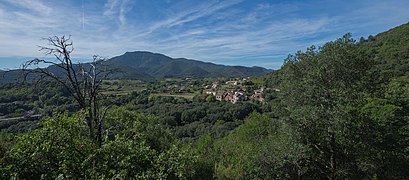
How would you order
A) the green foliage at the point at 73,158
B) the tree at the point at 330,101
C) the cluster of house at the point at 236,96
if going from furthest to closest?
the cluster of house at the point at 236,96
the tree at the point at 330,101
the green foliage at the point at 73,158

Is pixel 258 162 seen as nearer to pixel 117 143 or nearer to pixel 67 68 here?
pixel 117 143

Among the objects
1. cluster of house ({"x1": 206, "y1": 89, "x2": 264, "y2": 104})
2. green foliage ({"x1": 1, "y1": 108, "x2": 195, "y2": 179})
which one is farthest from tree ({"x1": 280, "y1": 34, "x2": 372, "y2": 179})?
cluster of house ({"x1": 206, "y1": 89, "x2": 264, "y2": 104})

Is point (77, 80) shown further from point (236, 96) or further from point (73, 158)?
point (236, 96)

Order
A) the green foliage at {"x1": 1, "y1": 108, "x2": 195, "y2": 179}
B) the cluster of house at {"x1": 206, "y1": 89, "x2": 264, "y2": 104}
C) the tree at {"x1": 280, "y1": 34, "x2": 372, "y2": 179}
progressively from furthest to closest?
the cluster of house at {"x1": 206, "y1": 89, "x2": 264, "y2": 104} < the tree at {"x1": 280, "y1": 34, "x2": 372, "y2": 179} < the green foliage at {"x1": 1, "y1": 108, "x2": 195, "y2": 179}

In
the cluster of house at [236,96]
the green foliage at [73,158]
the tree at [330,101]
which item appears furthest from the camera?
the cluster of house at [236,96]

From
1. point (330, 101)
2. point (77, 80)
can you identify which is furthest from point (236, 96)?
point (77, 80)

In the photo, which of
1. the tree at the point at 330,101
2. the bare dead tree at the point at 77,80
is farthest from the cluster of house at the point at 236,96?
the bare dead tree at the point at 77,80

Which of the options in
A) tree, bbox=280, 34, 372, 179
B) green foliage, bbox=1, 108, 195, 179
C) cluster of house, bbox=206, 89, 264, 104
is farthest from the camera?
cluster of house, bbox=206, 89, 264, 104

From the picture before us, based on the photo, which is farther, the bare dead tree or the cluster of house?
the cluster of house

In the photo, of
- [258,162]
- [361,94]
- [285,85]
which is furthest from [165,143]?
[361,94]

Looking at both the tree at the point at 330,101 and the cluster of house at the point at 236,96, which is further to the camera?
the cluster of house at the point at 236,96

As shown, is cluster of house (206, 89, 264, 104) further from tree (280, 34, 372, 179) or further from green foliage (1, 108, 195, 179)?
green foliage (1, 108, 195, 179)

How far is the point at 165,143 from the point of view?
1366 centimetres

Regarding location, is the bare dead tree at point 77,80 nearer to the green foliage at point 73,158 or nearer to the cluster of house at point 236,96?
the green foliage at point 73,158
